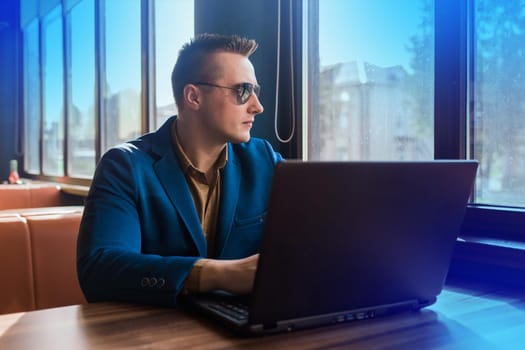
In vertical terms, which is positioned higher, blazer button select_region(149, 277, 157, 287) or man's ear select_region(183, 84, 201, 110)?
man's ear select_region(183, 84, 201, 110)

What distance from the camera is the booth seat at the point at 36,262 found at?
5.98 feet

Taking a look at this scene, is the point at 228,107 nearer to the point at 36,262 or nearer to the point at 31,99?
the point at 36,262

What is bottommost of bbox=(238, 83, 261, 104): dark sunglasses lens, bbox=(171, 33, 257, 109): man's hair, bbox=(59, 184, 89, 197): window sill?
bbox=(59, 184, 89, 197): window sill

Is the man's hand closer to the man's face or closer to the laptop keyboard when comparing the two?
the laptop keyboard

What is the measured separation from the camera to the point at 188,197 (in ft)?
4.53

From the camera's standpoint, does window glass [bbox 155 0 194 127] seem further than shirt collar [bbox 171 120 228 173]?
Yes

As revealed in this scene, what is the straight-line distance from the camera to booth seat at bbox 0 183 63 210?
3.92 metres

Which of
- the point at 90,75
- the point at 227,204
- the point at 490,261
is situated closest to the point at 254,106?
the point at 227,204

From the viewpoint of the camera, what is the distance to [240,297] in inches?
40.6

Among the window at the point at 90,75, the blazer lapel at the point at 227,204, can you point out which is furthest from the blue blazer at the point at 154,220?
the window at the point at 90,75

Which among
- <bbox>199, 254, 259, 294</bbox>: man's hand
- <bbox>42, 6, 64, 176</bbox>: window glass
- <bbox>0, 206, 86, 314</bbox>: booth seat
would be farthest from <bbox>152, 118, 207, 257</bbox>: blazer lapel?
<bbox>42, 6, 64, 176</bbox>: window glass

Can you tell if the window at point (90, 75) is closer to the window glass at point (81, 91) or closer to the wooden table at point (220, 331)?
the window glass at point (81, 91)

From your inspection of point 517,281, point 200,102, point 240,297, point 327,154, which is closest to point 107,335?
point 240,297

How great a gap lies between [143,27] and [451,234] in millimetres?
3037
